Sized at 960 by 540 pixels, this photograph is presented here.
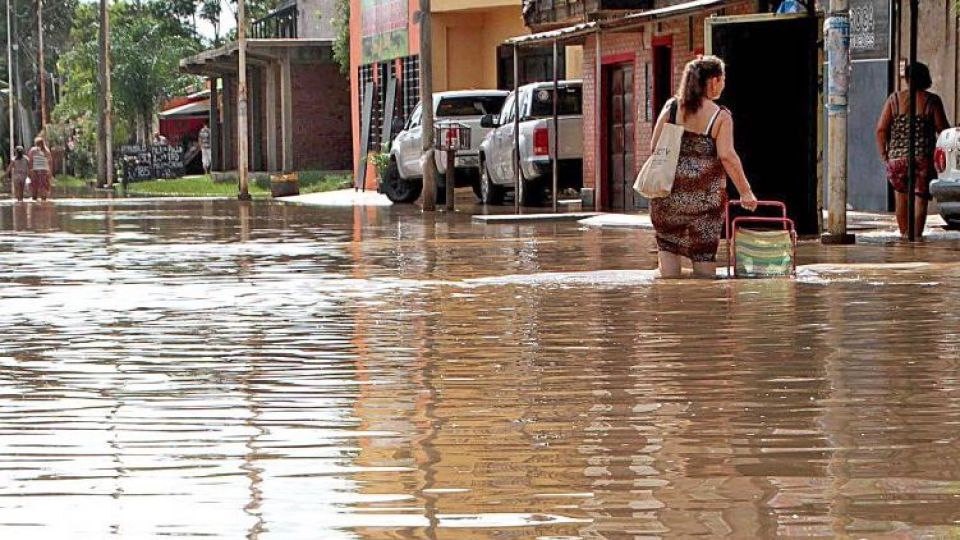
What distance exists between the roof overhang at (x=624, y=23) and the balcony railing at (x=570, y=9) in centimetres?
57

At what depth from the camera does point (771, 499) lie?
614 cm

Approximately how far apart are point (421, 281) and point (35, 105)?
350ft

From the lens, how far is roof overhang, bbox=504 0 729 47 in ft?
84.3

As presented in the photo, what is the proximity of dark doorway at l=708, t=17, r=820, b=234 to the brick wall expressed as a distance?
39474 mm

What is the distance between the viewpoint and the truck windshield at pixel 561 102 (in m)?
33.1

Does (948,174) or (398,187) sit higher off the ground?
(948,174)

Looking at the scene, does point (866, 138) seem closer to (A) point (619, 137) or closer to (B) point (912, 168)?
(A) point (619, 137)

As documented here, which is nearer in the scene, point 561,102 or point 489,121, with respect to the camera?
point 561,102

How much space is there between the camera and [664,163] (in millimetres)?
14766

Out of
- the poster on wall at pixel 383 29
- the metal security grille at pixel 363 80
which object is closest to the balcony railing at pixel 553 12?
the poster on wall at pixel 383 29

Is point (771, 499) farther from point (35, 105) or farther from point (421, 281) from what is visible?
point (35, 105)

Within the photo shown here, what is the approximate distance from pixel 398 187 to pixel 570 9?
21.4 feet

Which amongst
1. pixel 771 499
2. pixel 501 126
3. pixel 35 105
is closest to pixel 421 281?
pixel 771 499

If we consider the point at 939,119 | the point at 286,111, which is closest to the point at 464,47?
the point at 286,111
